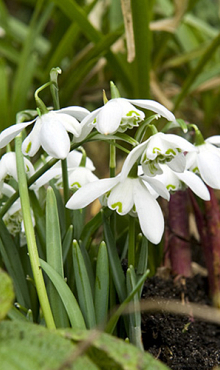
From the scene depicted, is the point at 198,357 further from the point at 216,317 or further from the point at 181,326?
the point at 216,317

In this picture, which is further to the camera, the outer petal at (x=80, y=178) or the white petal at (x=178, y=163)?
the outer petal at (x=80, y=178)

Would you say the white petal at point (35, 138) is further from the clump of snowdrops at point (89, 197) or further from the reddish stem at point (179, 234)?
the reddish stem at point (179, 234)

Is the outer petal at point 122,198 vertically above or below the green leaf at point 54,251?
above

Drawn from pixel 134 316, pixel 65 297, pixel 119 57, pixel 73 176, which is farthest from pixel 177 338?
Result: pixel 119 57

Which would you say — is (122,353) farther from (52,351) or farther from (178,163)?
(178,163)

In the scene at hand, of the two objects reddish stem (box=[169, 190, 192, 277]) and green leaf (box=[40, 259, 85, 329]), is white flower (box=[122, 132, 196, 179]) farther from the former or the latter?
reddish stem (box=[169, 190, 192, 277])

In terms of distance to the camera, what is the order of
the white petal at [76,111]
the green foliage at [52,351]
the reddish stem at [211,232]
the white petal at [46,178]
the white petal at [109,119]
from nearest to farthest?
the green foliage at [52,351] → the white petal at [109,119] → the white petal at [76,111] → the white petal at [46,178] → the reddish stem at [211,232]

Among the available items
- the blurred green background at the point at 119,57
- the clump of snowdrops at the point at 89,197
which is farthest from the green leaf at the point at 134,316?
the blurred green background at the point at 119,57
